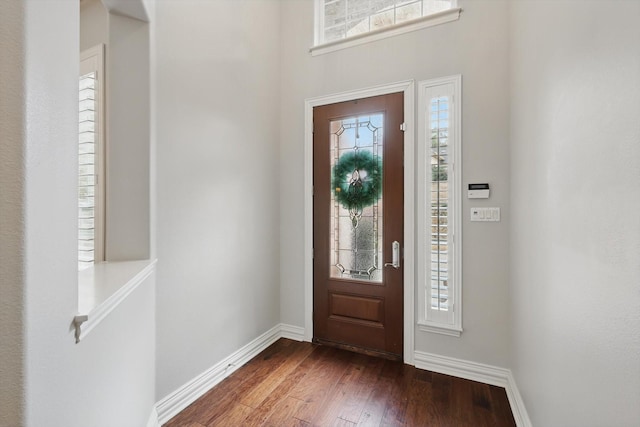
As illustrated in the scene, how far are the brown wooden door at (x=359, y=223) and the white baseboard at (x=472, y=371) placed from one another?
0.75 feet

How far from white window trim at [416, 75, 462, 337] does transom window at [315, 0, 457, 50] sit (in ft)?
2.31

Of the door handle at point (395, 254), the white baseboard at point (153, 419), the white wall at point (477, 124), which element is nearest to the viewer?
the white baseboard at point (153, 419)

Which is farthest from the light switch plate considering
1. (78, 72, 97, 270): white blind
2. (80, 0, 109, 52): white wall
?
(80, 0, 109, 52): white wall

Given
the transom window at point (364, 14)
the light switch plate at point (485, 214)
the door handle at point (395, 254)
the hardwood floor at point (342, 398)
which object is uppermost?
the transom window at point (364, 14)

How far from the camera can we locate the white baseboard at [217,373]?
1876mm

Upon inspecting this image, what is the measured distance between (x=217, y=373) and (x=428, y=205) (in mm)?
2149

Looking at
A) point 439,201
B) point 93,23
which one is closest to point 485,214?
point 439,201

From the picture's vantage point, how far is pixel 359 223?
9.11 feet

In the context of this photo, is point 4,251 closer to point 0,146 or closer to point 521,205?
point 0,146

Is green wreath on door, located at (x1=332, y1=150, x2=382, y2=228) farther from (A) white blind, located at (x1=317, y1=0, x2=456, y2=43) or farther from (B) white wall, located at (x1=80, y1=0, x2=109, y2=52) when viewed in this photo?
(B) white wall, located at (x1=80, y1=0, x2=109, y2=52)

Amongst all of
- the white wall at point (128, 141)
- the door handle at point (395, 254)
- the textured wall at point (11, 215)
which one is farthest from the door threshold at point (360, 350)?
the textured wall at point (11, 215)

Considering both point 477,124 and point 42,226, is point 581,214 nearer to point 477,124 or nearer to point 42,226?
point 477,124

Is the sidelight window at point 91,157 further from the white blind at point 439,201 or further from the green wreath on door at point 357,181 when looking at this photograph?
the white blind at point 439,201

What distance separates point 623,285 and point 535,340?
0.95m
